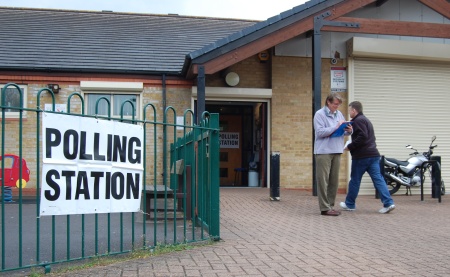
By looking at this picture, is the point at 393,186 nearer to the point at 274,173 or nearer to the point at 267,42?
the point at 274,173

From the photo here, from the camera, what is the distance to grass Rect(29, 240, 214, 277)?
4.66m

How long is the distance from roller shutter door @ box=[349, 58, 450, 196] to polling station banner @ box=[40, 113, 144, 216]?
31.0 ft

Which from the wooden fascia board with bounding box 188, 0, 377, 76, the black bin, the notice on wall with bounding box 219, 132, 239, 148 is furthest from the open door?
the black bin

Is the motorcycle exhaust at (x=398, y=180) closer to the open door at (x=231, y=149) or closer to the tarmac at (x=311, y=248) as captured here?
the tarmac at (x=311, y=248)

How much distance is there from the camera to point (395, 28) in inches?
472

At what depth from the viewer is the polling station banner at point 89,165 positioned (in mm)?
4496

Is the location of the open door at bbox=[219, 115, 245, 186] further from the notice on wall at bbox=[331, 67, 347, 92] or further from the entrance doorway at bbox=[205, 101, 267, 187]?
the notice on wall at bbox=[331, 67, 347, 92]

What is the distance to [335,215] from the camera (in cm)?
841

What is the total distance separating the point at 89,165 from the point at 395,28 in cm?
929

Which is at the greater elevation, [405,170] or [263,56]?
[263,56]

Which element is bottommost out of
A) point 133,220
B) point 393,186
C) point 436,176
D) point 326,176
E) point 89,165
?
point 393,186

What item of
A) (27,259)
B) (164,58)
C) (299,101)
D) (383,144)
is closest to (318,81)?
(299,101)

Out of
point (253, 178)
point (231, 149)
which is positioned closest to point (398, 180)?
point (253, 178)

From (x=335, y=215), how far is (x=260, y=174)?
6303 millimetres
